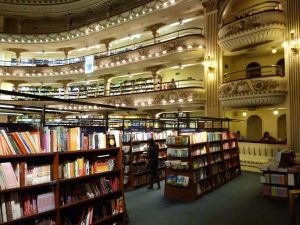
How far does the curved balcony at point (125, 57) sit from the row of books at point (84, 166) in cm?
991

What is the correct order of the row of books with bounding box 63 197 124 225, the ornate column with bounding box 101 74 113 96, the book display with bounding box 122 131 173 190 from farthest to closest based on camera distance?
the ornate column with bounding box 101 74 113 96
the book display with bounding box 122 131 173 190
the row of books with bounding box 63 197 124 225

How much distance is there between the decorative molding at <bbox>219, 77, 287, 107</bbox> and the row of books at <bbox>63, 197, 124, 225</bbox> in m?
7.51

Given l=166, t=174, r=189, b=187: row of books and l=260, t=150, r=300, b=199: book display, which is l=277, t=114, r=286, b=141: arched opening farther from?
l=166, t=174, r=189, b=187: row of books

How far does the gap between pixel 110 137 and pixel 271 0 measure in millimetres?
10213

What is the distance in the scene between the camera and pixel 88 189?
12.9ft

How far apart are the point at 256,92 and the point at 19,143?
8.91 metres

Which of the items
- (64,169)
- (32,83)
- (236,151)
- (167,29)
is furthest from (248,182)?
(32,83)

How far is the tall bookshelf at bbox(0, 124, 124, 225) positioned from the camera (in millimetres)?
2998

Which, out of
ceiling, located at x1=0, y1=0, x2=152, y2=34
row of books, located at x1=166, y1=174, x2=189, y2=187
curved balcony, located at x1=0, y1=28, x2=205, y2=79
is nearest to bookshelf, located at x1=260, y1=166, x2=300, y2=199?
row of books, located at x1=166, y1=174, x2=189, y2=187

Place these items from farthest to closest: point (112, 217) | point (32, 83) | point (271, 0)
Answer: point (32, 83)
point (271, 0)
point (112, 217)

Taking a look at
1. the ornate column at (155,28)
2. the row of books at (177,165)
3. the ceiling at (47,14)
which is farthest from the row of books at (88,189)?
the ceiling at (47,14)

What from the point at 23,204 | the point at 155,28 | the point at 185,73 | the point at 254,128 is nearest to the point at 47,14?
the point at 155,28

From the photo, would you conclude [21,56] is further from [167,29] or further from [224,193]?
[224,193]

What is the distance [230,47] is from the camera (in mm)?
11258
